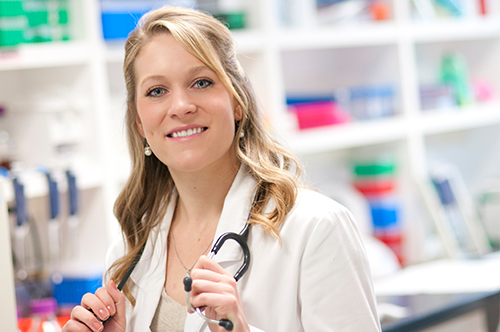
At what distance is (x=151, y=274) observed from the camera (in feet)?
4.55

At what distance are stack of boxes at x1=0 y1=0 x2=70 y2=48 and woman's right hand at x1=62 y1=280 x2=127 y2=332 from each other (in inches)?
41.6

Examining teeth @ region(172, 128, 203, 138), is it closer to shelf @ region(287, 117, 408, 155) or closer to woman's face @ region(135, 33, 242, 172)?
woman's face @ region(135, 33, 242, 172)

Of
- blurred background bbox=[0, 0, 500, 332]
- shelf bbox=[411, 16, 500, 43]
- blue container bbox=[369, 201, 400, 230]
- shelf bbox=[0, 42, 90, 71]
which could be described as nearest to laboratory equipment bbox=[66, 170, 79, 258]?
blurred background bbox=[0, 0, 500, 332]

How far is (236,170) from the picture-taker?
1416 millimetres

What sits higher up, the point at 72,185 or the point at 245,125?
the point at 245,125

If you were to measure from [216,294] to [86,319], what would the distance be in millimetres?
347

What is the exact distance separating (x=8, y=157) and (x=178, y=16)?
42.7 inches

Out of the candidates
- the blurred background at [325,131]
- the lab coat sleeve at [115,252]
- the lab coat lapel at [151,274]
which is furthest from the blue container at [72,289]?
the lab coat lapel at [151,274]

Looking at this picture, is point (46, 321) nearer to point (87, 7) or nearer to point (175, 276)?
point (175, 276)

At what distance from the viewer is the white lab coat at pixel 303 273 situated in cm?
115

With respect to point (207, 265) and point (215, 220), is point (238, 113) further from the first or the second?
point (207, 265)

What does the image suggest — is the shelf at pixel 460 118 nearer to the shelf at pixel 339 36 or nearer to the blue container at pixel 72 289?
the shelf at pixel 339 36

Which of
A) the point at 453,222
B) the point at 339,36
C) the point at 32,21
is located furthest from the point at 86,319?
the point at 453,222

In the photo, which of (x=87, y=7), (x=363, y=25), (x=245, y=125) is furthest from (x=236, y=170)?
(x=363, y=25)
